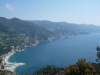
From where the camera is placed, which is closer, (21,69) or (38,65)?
(21,69)

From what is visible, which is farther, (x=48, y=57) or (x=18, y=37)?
(x=18, y=37)

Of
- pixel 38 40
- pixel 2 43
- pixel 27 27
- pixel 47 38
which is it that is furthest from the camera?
pixel 27 27

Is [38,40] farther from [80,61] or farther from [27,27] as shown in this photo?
[80,61]

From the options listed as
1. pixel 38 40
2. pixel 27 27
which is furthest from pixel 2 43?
pixel 27 27

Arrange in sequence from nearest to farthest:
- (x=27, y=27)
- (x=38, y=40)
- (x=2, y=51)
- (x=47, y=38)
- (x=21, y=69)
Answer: (x=21, y=69) < (x=2, y=51) < (x=38, y=40) < (x=47, y=38) < (x=27, y=27)

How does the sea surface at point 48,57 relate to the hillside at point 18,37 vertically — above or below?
below

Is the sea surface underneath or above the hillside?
underneath

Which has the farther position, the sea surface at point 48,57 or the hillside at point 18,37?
the hillside at point 18,37

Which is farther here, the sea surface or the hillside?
the hillside

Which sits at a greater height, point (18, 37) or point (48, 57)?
point (18, 37)

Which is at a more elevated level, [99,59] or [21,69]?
[99,59]
